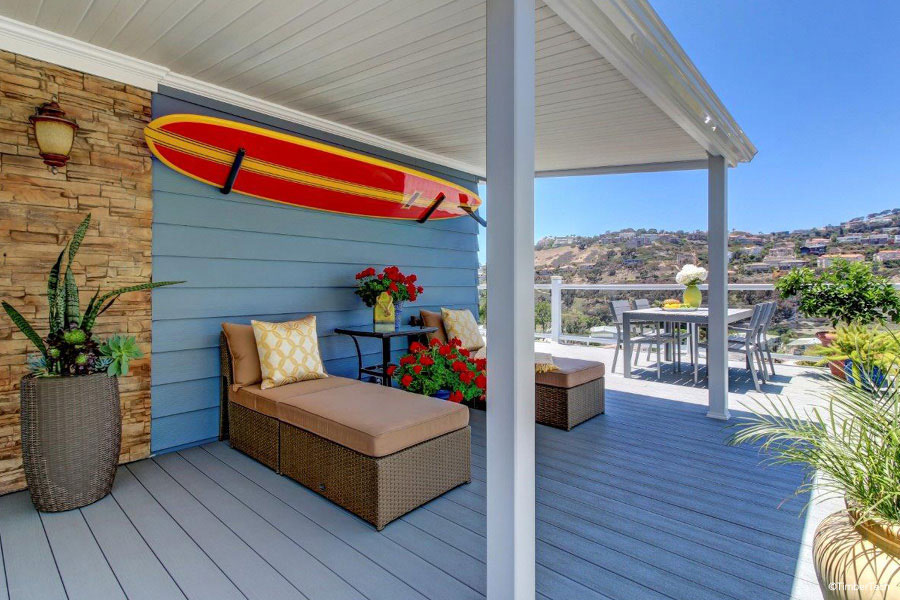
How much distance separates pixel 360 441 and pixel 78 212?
2.28 m

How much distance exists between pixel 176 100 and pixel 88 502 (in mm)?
2586

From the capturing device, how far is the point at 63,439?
90.5 inches

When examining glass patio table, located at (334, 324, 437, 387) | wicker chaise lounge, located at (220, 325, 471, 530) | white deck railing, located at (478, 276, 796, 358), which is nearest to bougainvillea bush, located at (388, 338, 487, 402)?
glass patio table, located at (334, 324, 437, 387)

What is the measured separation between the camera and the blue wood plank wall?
3.11 m

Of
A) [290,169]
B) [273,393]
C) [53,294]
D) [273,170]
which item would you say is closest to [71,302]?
[53,294]

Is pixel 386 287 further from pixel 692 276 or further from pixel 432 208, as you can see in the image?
pixel 692 276

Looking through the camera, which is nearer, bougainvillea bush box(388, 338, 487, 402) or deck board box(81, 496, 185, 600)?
deck board box(81, 496, 185, 600)

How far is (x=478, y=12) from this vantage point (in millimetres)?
2336

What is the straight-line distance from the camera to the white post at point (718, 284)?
3.92 m

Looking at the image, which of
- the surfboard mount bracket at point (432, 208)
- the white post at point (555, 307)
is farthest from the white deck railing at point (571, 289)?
the surfboard mount bracket at point (432, 208)

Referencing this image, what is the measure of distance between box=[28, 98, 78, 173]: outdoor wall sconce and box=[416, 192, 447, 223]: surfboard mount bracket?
118 inches

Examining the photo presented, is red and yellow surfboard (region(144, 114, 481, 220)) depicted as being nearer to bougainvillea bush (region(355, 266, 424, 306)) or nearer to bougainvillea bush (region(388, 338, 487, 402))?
bougainvillea bush (region(355, 266, 424, 306))

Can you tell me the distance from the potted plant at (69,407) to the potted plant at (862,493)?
2992mm

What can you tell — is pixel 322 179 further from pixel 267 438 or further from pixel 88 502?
pixel 88 502
